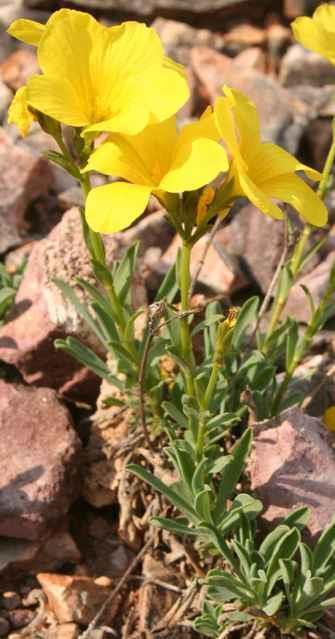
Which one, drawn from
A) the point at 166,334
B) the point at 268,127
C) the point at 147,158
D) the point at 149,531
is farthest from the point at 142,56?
the point at 268,127

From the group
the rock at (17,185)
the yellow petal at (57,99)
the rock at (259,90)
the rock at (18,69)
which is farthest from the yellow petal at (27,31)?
the rock at (18,69)

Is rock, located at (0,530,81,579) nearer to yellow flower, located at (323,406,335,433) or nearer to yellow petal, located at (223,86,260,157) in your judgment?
yellow flower, located at (323,406,335,433)

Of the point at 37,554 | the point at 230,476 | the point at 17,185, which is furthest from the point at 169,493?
the point at 17,185

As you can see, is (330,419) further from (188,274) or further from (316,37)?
(316,37)

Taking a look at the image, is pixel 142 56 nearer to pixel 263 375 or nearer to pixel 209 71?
pixel 263 375

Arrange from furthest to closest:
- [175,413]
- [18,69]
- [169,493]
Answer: [18,69], [175,413], [169,493]
